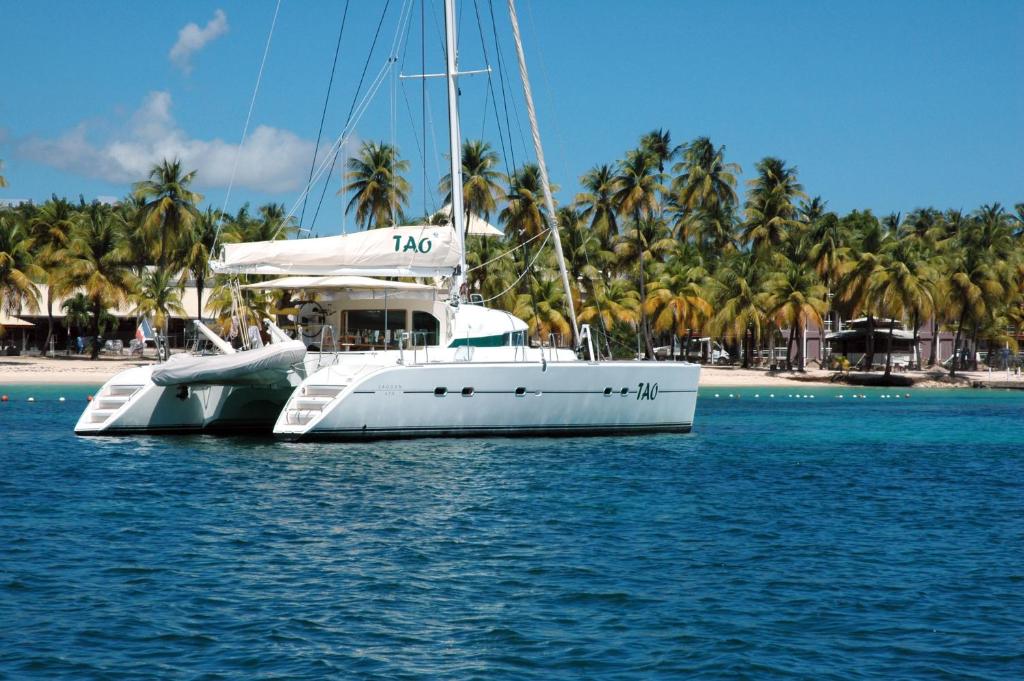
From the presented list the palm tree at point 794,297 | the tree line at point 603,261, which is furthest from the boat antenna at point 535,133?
the palm tree at point 794,297

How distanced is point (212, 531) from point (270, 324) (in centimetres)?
881

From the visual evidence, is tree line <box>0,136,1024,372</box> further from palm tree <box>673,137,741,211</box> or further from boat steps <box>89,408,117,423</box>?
boat steps <box>89,408,117,423</box>

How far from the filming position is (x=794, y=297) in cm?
5900

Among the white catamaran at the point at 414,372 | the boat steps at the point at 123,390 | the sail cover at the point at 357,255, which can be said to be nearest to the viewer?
the white catamaran at the point at 414,372

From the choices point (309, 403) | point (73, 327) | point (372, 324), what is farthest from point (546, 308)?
point (73, 327)

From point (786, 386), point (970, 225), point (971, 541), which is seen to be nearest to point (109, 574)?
point (971, 541)

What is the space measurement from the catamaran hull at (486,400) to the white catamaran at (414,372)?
0.03 m

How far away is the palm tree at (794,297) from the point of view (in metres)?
58.8

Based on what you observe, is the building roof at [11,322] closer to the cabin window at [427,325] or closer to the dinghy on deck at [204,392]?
the dinghy on deck at [204,392]

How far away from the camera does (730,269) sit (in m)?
62.8

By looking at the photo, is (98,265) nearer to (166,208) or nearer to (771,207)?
(166,208)

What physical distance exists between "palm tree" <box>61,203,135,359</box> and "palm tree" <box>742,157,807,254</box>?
35733mm

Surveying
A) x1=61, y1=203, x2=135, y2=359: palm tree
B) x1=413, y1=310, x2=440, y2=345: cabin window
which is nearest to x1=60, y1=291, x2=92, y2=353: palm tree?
x1=61, y1=203, x2=135, y2=359: palm tree

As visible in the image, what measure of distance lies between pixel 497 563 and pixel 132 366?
44.3m
